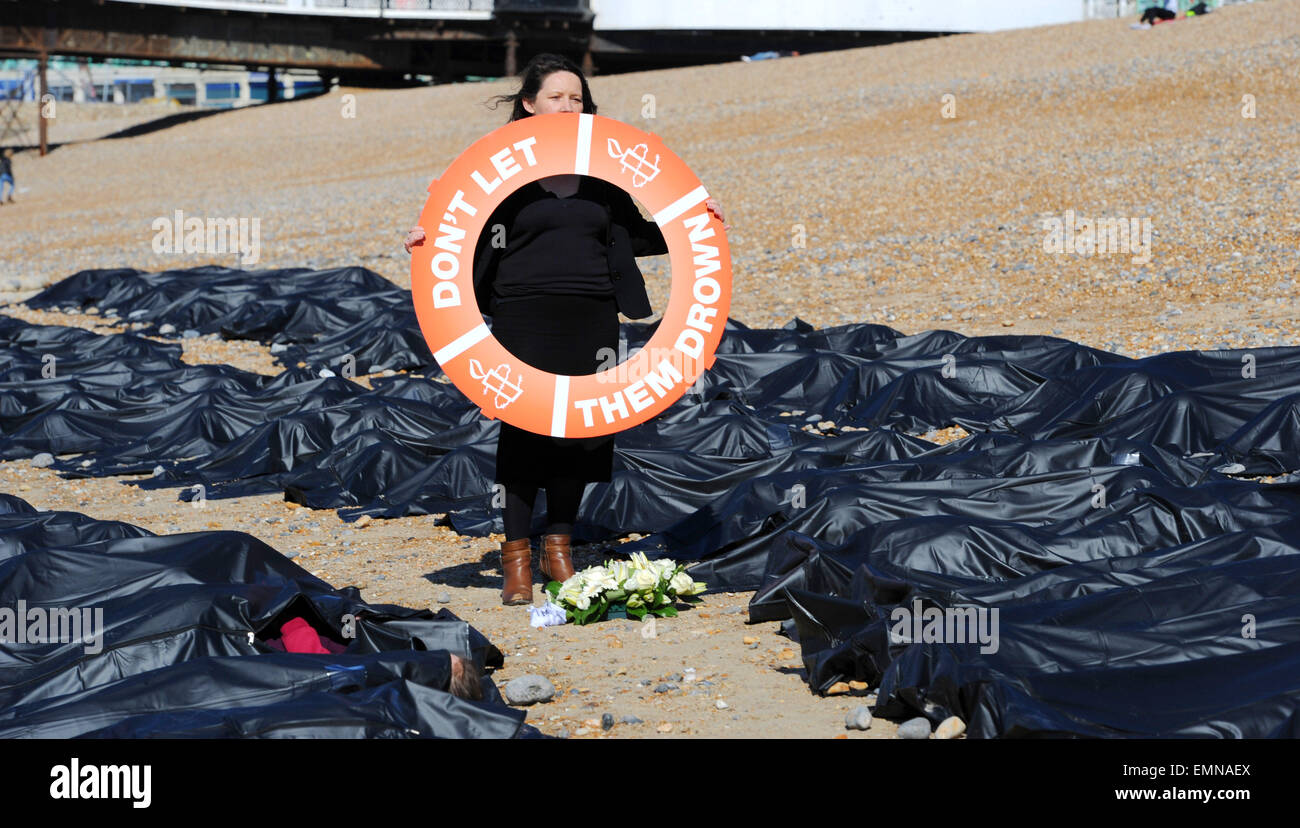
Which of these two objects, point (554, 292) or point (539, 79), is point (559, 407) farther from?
point (539, 79)

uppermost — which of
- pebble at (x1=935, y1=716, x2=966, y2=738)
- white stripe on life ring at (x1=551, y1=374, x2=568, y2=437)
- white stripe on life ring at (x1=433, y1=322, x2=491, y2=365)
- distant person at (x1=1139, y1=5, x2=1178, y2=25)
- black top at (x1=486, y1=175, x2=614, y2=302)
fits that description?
distant person at (x1=1139, y1=5, x2=1178, y2=25)

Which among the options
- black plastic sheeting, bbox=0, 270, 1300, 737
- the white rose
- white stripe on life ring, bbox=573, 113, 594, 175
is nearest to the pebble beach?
the white rose

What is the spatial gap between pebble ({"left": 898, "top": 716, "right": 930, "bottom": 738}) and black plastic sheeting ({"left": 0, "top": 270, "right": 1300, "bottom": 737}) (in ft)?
0.16

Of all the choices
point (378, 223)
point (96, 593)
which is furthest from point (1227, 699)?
point (378, 223)

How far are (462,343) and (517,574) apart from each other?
0.87 metres

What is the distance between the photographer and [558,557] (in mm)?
5441

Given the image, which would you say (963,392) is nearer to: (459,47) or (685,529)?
(685,529)

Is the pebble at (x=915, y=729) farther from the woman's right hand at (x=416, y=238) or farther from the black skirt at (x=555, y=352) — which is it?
the woman's right hand at (x=416, y=238)

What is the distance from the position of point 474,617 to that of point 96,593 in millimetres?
1280

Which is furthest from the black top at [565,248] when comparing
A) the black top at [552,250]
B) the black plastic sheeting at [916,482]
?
the black plastic sheeting at [916,482]

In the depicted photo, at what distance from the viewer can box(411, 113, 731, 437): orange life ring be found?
5.19 meters

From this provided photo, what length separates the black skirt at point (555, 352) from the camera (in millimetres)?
5277

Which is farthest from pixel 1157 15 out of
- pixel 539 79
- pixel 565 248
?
pixel 565 248

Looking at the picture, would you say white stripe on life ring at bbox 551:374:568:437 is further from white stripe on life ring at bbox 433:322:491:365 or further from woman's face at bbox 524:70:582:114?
woman's face at bbox 524:70:582:114
